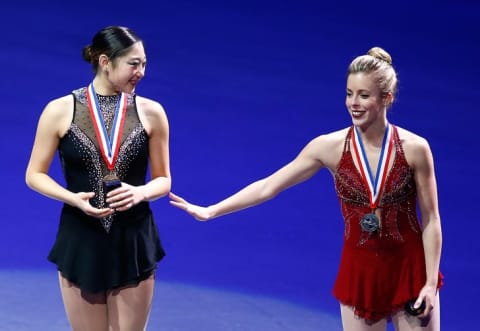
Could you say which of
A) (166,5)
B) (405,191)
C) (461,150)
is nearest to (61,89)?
(166,5)

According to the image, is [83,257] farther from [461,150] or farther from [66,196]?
[461,150]

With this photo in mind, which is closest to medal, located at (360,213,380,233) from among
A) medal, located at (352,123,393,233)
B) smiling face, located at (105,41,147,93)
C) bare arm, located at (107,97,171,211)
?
medal, located at (352,123,393,233)

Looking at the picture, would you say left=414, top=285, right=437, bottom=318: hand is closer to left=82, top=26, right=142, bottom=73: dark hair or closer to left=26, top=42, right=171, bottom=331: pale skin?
left=26, top=42, right=171, bottom=331: pale skin

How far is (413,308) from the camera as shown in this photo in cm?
340

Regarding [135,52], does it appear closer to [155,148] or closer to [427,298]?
[155,148]

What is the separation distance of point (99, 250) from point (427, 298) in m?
1.18

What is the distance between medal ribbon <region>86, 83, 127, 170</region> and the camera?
352cm

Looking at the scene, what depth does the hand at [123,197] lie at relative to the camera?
11.2ft

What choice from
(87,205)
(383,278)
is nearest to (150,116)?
(87,205)

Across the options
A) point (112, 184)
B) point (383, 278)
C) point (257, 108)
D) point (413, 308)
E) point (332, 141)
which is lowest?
point (413, 308)

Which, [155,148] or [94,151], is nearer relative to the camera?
[94,151]

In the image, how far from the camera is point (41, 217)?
240 inches

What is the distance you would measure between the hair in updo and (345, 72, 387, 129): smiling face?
16 millimetres

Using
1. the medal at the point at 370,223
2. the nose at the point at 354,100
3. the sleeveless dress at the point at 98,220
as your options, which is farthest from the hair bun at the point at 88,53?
Result: the medal at the point at 370,223
